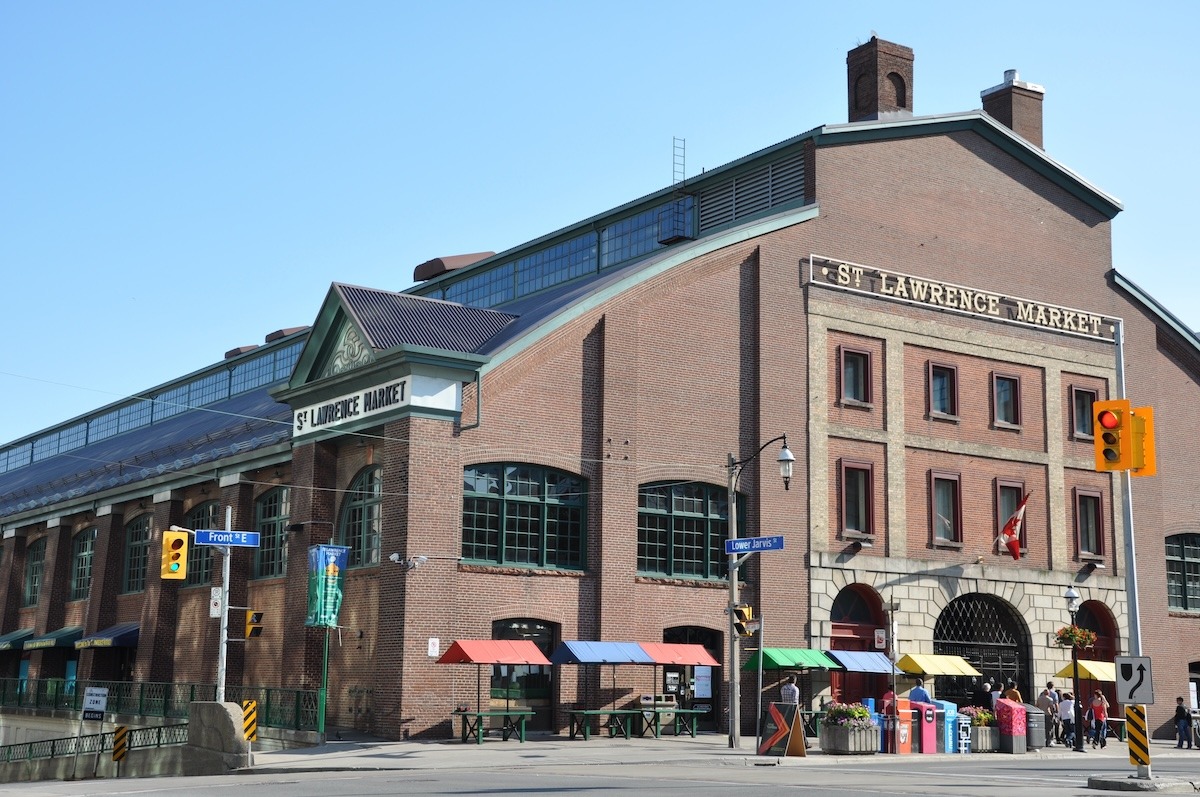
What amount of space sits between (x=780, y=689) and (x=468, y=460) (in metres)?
11.5

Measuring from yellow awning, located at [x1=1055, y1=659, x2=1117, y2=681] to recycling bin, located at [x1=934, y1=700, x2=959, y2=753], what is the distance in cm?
971

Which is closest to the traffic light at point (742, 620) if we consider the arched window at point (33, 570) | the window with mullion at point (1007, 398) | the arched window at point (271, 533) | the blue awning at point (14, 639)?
the arched window at point (271, 533)

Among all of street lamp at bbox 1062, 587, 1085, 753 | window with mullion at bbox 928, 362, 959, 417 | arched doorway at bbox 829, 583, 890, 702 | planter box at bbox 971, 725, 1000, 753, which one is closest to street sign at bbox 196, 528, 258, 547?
arched doorway at bbox 829, 583, 890, 702

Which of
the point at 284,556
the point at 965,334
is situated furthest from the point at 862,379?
the point at 284,556

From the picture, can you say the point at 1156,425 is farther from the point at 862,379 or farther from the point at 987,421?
the point at 862,379

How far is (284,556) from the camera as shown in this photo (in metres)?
42.8

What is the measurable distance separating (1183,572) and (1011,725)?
18.2m

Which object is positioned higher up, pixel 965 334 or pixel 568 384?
pixel 965 334

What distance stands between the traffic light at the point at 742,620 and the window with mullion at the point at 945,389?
14.7m

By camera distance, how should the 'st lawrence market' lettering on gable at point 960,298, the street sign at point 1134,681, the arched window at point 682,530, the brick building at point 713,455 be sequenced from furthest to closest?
the 'st lawrence market' lettering on gable at point 960,298 < the arched window at point 682,530 < the brick building at point 713,455 < the street sign at point 1134,681

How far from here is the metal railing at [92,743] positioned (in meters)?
36.2

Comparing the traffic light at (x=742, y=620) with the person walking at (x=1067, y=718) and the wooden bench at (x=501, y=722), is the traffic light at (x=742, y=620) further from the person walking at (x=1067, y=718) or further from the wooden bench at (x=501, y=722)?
the person walking at (x=1067, y=718)

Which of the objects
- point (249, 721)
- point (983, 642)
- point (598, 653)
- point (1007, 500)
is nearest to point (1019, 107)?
point (1007, 500)

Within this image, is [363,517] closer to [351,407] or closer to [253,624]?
[351,407]
